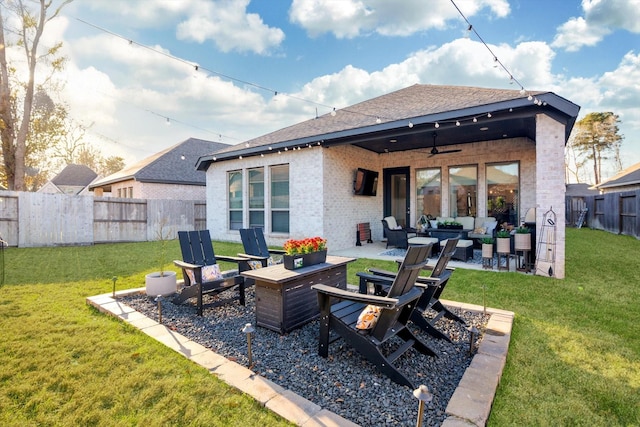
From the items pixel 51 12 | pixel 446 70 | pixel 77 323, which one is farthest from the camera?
pixel 51 12

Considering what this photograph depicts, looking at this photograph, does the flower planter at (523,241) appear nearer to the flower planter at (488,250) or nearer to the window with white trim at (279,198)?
the flower planter at (488,250)

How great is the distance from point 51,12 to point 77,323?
16061mm

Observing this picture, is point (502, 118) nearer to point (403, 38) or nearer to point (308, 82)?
point (403, 38)

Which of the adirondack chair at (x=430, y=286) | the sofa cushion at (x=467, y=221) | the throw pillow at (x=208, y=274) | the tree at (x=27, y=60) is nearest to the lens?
the adirondack chair at (x=430, y=286)

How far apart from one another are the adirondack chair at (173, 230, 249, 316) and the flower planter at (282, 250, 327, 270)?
898 mm

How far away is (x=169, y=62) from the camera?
6.07 m

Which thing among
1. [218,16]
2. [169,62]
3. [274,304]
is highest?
[218,16]

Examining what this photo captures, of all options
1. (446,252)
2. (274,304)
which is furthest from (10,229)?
(446,252)

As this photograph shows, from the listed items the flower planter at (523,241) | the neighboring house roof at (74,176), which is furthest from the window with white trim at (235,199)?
the neighboring house roof at (74,176)

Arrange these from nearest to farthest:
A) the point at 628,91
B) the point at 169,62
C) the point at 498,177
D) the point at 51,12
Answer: the point at 169,62 → the point at 498,177 → the point at 51,12 → the point at 628,91

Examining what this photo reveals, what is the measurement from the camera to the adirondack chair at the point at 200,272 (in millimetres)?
3826

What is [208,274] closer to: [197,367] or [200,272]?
[200,272]

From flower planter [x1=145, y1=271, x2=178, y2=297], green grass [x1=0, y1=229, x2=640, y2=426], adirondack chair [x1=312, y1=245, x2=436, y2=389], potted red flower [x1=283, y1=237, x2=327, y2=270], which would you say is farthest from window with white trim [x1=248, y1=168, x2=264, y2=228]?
adirondack chair [x1=312, y1=245, x2=436, y2=389]

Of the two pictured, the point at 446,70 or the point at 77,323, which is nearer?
the point at 77,323
